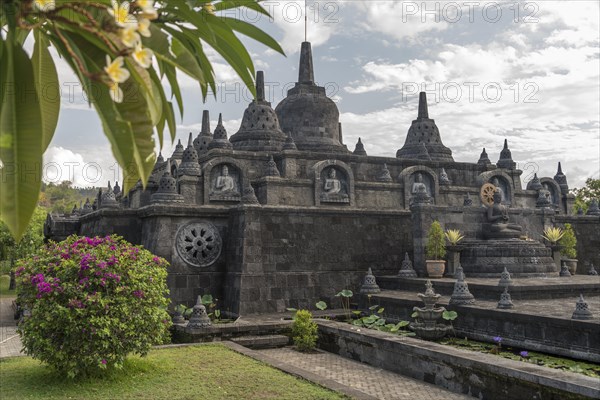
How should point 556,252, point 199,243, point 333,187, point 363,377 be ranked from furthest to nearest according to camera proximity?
point 333,187, point 556,252, point 199,243, point 363,377

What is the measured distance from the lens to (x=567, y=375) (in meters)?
6.94

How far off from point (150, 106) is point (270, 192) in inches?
669

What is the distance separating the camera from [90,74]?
7.36 ft

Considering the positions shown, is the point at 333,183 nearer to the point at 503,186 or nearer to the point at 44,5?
the point at 503,186

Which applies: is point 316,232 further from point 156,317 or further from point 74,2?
point 74,2

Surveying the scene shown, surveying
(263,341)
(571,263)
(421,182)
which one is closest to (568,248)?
(571,263)

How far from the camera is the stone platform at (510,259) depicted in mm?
15797

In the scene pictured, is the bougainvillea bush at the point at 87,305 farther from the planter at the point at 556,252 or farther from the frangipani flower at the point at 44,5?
the planter at the point at 556,252

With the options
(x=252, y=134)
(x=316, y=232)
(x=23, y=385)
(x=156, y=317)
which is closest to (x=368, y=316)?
(x=316, y=232)

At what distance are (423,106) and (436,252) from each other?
14.3 metres

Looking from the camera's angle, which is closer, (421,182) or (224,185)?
(224,185)

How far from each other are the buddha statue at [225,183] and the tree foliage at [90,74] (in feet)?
57.1

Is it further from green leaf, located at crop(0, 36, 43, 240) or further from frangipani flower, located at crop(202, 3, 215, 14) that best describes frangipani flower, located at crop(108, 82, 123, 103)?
frangipani flower, located at crop(202, 3, 215, 14)

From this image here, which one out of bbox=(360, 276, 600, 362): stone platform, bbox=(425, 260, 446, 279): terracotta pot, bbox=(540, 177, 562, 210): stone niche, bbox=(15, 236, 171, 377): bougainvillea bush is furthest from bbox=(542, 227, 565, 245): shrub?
bbox=(15, 236, 171, 377): bougainvillea bush
